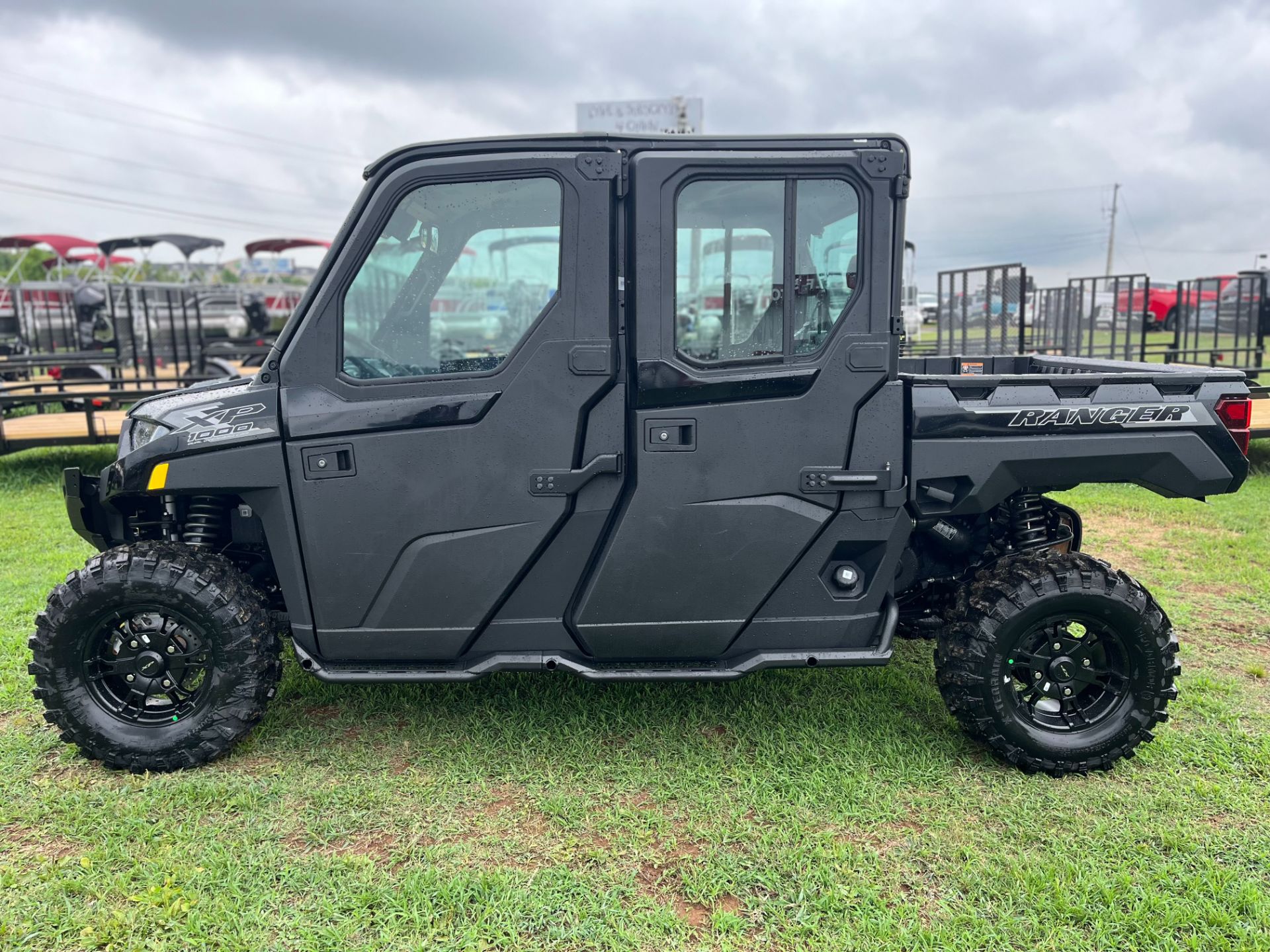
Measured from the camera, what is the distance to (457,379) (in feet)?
10.3

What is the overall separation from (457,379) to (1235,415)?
2948mm

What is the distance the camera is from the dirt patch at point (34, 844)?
9.61 ft

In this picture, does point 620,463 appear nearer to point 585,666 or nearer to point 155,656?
point 585,666

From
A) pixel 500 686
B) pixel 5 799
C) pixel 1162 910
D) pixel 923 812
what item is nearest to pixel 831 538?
pixel 923 812

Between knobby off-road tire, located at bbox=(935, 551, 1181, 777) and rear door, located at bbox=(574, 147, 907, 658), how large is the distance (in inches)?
22.6

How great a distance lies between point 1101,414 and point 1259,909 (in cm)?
167

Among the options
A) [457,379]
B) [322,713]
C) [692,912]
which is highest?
[457,379]

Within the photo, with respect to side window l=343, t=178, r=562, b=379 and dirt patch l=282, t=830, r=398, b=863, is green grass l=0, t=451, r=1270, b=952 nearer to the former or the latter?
dirt patch l=282, t=830, r=398, b=863

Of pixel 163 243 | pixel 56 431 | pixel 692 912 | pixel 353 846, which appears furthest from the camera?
pixel 163 243

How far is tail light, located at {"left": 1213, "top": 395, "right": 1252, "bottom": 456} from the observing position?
10.9 feet

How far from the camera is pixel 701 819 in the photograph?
3086mm

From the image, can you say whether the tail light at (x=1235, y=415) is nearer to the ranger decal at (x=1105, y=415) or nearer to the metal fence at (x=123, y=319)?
the ranger decal at (x=1105, y=415)

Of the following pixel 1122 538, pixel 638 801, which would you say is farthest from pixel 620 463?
pixel 1122 538

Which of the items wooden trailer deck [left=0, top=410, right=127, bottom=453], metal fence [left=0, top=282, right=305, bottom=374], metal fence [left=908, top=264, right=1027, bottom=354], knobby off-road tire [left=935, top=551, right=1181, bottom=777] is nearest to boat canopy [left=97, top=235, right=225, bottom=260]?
metal fence [left=0, top=282, right=305, bottom=374]
